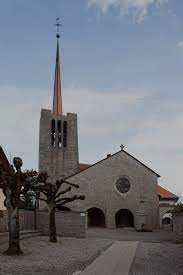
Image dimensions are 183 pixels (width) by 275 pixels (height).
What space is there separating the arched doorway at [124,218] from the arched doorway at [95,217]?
210 cm

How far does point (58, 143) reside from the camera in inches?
2144

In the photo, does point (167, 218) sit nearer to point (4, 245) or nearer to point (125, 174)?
point (125, 174)

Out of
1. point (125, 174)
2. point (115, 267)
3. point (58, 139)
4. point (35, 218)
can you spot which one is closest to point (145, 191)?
point (125, 174)

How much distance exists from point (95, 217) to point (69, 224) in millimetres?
22568

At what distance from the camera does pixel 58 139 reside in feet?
180

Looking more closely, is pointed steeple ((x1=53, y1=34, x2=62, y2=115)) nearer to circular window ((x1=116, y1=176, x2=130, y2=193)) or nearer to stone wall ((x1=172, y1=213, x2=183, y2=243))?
circular window ((x1=116, y1=176, x2=130, y2=193))

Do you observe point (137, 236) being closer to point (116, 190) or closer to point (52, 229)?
point (52, 229)

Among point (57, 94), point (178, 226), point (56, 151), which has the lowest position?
point (178, 226)

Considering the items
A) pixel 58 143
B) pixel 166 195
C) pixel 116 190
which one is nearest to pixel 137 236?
pixel 116 190

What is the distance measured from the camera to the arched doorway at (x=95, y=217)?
49.8 metres

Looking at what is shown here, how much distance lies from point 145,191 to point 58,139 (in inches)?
560

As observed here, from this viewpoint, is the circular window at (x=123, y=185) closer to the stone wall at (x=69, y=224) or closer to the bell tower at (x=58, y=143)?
the bell tower at (x=58, y=143)

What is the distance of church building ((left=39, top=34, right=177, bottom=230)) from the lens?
48875mm

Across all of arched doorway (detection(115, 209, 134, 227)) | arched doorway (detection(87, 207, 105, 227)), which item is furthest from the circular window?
arched doorway (detection(87, 207, 105, 227))
